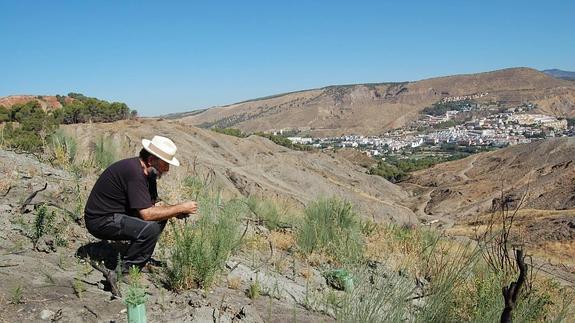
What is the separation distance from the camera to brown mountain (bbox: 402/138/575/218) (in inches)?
1863

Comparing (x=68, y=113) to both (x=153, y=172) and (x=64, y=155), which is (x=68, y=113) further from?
(x=153, y=172)

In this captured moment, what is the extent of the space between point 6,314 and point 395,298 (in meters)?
2.92

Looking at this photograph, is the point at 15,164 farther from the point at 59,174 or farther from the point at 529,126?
the point at 529,126

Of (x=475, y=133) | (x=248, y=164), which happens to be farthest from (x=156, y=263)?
(x=475, y=133)

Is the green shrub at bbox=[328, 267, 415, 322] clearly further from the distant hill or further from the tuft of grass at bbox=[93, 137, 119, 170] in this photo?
the distant hill

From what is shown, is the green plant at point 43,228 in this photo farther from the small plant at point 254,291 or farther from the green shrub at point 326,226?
the green shrub at point 326,226

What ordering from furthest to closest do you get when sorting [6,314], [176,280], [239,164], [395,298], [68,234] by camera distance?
[239,164], [68,234], [176,280], [6,314], [395,298]

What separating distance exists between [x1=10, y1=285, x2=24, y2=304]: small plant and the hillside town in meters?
124

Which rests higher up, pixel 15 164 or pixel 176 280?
pixel 15 164

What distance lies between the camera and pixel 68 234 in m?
5.61

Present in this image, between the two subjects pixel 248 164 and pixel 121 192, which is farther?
pixel 248 164

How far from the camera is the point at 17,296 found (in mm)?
3852

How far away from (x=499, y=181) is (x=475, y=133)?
367 feet

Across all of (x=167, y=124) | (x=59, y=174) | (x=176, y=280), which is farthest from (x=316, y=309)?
(x=167, y=124)
